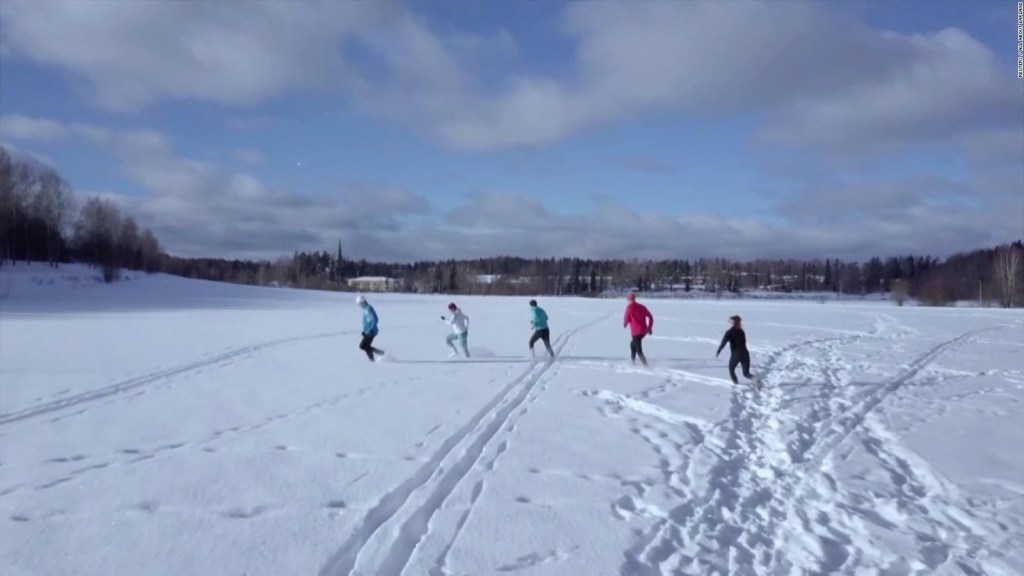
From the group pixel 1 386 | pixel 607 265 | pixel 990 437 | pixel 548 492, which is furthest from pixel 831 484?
pixel 607 265

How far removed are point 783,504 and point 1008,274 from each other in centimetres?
8165

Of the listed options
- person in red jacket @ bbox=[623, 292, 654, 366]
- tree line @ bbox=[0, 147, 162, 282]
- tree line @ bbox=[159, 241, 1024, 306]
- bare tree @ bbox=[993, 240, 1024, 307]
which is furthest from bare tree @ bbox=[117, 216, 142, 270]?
bare tree @ bbox=[993, 240, 1024, 307]

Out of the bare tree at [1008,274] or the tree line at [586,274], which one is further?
the tree line at [586,274]

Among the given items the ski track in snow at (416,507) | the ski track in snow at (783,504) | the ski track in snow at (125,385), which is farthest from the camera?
the ski track in snow at (125,385)

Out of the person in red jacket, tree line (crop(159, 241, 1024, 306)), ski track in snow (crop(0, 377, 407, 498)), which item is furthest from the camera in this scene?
tree line (crop(159, 241, 1024, 306))

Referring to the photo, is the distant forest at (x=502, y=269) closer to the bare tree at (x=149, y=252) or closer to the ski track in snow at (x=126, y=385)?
the bare tree at (x=149, y=252)

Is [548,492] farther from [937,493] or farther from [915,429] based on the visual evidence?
[915,429]

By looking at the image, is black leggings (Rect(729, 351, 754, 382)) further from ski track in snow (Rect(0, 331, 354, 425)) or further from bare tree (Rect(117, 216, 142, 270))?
bare tree (Rect(117, 216, 142, 270))

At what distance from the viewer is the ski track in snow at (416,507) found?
4711mm

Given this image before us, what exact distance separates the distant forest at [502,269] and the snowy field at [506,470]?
64.7 metres

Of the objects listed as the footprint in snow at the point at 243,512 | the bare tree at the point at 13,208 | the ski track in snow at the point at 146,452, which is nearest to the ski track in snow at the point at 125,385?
the ski track in snow at the point at 146,452

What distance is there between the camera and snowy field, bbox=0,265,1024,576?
4.94m

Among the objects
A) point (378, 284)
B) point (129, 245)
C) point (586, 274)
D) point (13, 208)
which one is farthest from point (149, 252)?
point (586, 274)

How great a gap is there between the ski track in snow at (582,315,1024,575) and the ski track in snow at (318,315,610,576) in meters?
1.61
